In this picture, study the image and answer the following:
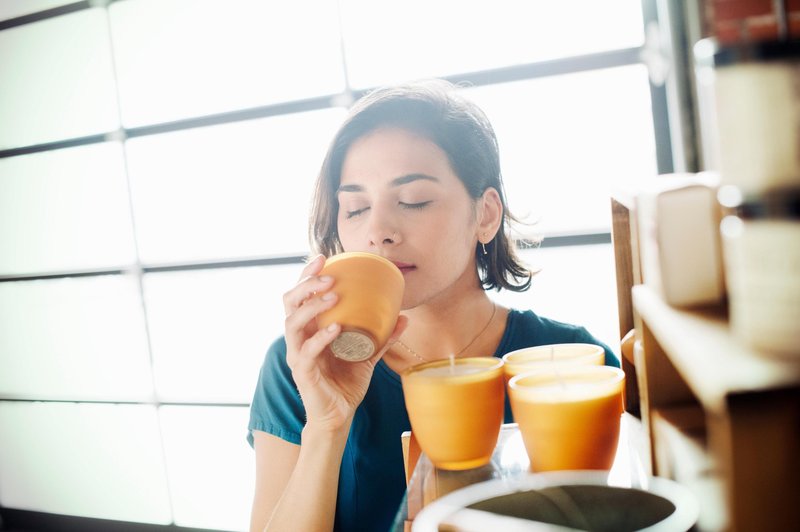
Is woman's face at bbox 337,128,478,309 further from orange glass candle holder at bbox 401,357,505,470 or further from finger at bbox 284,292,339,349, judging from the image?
orange glass candle holder at bbox 401,357,505,470

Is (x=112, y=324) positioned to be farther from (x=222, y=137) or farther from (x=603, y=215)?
(x=603, y=215)

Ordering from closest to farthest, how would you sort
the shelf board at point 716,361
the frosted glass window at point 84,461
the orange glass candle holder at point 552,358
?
the shelf board at point 716,361, the orange glass candle holder at point 552,358, the frosted glass window at point 84,461

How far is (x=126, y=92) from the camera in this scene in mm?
2531

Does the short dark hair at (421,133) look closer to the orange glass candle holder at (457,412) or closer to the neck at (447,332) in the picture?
the neck at (447,332)

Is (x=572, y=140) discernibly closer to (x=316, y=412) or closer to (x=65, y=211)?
(x=316, y=412)

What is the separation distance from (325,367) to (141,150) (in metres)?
1.98

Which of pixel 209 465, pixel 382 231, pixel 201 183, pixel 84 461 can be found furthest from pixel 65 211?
pixel 382 231

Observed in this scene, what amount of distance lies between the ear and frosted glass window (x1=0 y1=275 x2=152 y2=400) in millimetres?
1839

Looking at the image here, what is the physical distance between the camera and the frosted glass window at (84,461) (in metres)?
2.70

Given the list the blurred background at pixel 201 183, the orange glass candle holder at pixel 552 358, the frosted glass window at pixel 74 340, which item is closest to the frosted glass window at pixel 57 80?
the blurred background at pixel 201 183

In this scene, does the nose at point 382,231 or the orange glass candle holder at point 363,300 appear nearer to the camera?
the orange glass candle holder at point 363,300

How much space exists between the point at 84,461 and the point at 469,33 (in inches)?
103

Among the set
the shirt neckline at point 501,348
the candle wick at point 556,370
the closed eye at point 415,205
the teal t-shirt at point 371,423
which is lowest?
the teal t-shirt at point 371,423

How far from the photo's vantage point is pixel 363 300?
743 millimetres
